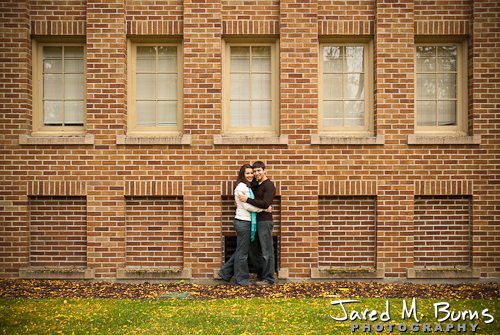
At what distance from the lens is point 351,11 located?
6859 mm

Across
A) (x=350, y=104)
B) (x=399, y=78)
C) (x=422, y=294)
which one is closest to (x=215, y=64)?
(x=350, y=104)

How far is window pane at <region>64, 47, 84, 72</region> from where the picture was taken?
7062mm

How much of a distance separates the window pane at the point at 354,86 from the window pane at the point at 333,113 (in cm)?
24

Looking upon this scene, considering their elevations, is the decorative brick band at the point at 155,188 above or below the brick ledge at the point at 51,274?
above

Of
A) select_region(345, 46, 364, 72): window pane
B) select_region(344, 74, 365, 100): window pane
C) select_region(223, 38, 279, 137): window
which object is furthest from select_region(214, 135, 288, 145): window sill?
select_region(345, 46, 364, 72): window pane

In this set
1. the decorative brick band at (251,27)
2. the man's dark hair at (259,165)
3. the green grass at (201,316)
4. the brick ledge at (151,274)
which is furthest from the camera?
the decorative brick band at (251,27)

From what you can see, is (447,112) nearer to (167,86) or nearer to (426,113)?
(426,113)

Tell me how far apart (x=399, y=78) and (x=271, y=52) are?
7.67ft

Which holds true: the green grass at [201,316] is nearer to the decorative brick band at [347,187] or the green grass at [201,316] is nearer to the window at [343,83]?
the decorative brick band at [347,187]

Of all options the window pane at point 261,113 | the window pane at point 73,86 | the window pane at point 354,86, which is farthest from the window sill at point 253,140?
the window pane at point 73,86

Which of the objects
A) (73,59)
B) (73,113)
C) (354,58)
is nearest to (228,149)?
(354,58)

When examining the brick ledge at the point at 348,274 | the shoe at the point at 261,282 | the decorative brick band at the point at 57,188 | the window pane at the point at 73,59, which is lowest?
the shoe at the point at 261,282

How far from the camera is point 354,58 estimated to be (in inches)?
279

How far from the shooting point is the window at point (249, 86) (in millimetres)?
7004
